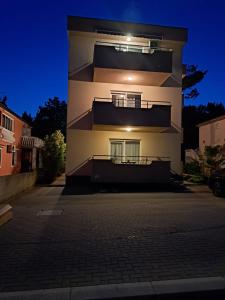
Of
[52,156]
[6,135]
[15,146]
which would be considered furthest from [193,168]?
[15,146]

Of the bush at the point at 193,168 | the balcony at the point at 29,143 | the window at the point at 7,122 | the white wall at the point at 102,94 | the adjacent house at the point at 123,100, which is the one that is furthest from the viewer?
the balcony at the point at 29,143

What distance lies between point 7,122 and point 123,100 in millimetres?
9669

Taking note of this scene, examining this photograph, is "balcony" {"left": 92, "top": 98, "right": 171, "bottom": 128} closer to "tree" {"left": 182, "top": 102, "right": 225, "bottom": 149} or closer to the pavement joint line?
the pavement joint line

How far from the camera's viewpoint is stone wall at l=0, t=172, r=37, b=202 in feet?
40.8

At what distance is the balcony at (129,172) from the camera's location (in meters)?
18.5

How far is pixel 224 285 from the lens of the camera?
443 cm

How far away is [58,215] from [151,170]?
974cm

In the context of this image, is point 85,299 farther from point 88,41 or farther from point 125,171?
point 88,41

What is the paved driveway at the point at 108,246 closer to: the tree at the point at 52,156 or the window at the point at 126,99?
the window at the point at 126,99

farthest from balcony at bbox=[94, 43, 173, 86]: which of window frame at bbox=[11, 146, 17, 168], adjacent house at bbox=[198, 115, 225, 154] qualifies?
window frame at bbox=[11, 146, 17, 168]

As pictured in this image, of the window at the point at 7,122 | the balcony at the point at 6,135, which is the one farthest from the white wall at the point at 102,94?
the window at the point at 7,122

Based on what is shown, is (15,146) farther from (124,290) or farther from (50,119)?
(50,119)

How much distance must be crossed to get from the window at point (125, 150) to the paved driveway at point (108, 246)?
367 inches

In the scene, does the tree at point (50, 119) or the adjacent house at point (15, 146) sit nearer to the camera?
the adjacent house at point (15, 146)
